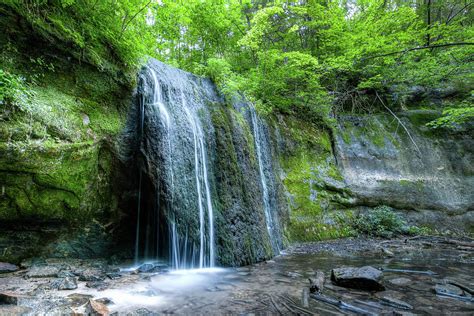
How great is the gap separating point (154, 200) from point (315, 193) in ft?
20.2

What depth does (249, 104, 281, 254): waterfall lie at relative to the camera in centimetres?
730

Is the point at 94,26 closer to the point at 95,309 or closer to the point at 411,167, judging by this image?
the point at 95,309

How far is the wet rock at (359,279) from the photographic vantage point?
3.67m

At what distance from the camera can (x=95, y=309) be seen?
263 cm

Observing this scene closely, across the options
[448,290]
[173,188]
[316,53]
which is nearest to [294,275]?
[448,290]

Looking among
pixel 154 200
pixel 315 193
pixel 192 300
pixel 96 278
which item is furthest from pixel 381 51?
pixel 96 278

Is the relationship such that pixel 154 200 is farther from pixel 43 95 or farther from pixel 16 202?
pixel 43 95

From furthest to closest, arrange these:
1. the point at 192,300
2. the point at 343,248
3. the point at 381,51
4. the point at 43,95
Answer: the point at 381,51
the point at 343,248
the point at 43,95
the point at 192,300

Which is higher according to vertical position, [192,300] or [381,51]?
[381,51]

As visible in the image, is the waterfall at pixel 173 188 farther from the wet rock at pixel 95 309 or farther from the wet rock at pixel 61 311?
the wet rock at pixel 61 311

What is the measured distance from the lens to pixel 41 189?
4.27 meters

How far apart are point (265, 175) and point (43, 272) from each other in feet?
19.0

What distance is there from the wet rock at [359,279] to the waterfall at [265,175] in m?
2.96

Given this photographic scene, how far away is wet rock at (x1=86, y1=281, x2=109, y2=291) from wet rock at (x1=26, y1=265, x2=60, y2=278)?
25.3 inches
